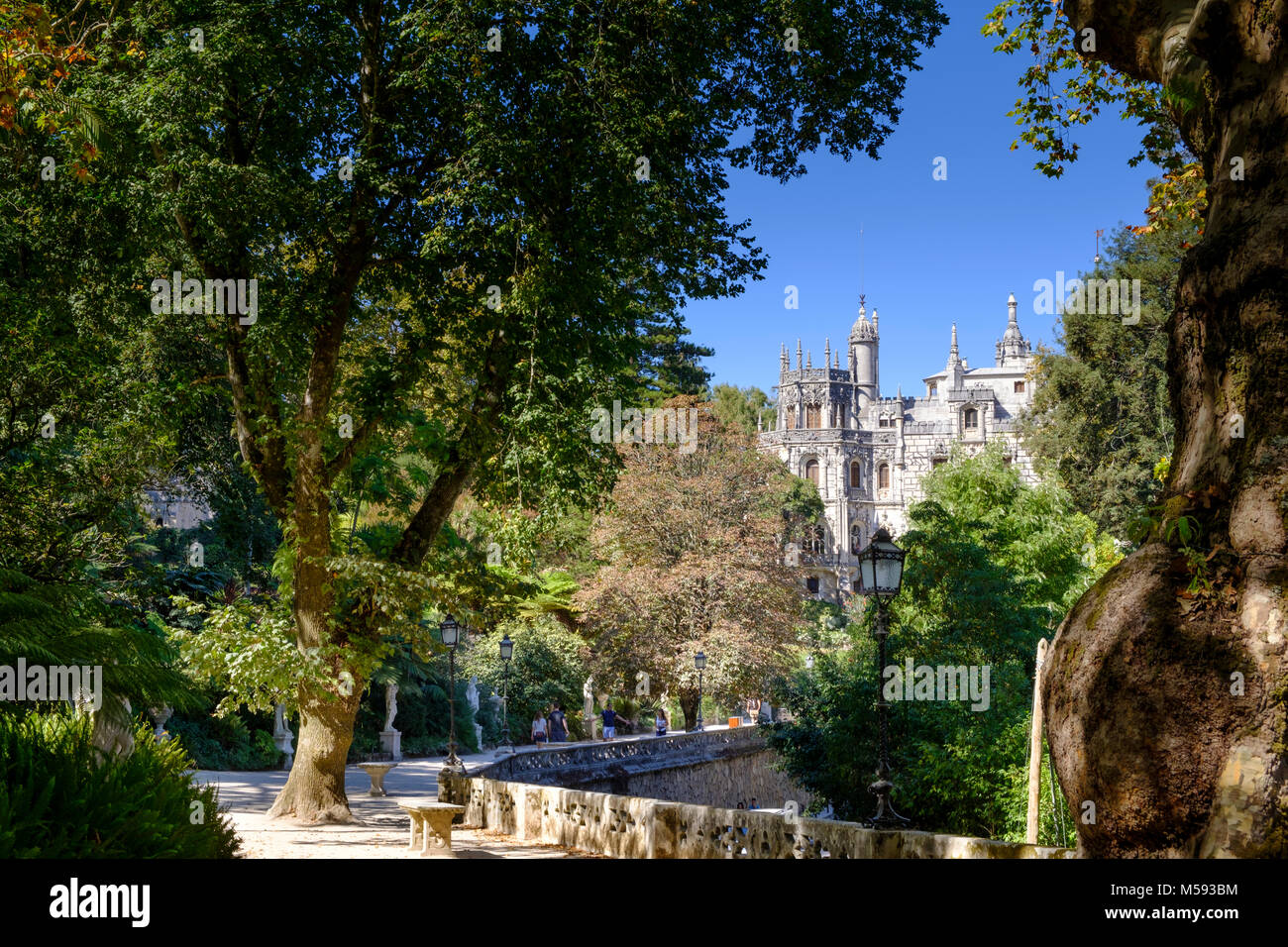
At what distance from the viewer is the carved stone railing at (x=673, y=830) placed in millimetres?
8070

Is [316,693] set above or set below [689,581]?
below

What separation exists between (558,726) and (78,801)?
2947 centimetres

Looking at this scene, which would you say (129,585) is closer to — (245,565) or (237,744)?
(245,565)

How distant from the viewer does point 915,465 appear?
82.1 m

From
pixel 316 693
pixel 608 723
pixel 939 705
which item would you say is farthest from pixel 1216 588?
pixel 608 723

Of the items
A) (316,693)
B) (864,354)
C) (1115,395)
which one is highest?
(864,354)

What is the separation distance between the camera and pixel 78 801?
4.39 m

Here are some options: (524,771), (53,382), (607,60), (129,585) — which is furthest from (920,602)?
(53,382)

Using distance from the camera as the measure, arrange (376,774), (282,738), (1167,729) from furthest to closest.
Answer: (282,738), (376,774), (1167,729)

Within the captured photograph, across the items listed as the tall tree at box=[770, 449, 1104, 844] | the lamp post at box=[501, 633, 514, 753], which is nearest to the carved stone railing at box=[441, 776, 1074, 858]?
the tall tree at box=[770, 449, 1104, 844]

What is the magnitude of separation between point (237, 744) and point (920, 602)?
49.8 ft

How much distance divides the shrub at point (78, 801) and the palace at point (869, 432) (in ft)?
246

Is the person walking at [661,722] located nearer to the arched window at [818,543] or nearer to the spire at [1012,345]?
the arched window at [818,543]

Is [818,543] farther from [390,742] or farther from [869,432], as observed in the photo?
[390,742]
